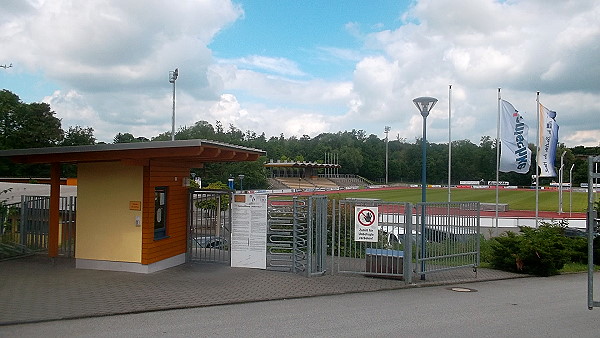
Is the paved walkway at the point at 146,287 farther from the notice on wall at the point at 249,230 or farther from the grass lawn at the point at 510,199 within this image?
the grass lawn at the point at 510,199

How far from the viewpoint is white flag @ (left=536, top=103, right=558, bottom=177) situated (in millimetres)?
24078

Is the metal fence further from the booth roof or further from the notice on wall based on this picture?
the notice on wall

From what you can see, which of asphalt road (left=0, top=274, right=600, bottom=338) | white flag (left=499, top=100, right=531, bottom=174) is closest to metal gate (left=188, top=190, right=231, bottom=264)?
asphalt road (left=0, top=274, right=600, bottom=338)

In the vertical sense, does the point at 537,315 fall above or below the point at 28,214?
below

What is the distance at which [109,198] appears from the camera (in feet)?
41.5

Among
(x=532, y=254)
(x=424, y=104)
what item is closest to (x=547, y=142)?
(x=532, y=254)

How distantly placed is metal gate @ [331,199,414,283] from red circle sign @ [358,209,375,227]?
0.41 ft

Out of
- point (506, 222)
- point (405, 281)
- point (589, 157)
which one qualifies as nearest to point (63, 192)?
point (405, 281)

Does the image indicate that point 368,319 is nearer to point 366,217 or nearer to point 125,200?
point 366,217

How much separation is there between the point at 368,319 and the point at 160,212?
263 inches

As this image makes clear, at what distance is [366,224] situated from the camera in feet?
39.4

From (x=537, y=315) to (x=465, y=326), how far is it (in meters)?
1.83

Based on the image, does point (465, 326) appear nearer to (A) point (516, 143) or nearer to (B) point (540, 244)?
(B) point (540, 244)

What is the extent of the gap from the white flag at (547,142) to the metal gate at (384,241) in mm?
14925
